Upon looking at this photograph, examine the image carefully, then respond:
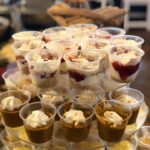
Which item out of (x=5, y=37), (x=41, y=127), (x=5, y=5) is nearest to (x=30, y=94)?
(x=41, y=127)

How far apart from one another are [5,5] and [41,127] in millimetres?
2414

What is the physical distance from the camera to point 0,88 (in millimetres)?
1919

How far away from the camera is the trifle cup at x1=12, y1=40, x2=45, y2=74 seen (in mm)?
1375

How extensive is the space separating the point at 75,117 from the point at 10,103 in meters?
0.29

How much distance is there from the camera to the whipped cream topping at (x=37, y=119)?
1197 millimetres

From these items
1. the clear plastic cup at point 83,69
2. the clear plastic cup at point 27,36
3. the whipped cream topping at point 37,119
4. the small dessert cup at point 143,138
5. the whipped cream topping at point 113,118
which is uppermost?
the clear plastic cup at point 27,36

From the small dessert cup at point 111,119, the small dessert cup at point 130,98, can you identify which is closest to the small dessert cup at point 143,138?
the small dessert cup at point 130,98

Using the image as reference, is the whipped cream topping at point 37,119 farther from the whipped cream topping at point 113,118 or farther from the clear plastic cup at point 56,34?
the clear plastic cup at point 56,34

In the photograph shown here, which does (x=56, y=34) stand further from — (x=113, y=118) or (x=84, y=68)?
(x=113, y=118)

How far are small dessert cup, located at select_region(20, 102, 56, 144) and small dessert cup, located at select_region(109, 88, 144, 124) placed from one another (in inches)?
12.1

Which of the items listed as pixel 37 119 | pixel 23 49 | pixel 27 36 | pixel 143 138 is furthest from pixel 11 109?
pixel 143 138

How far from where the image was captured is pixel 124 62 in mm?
1256

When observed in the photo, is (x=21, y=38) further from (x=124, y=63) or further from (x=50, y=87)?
(x=124, y=63)

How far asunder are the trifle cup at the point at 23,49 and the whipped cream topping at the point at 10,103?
0.15 m
